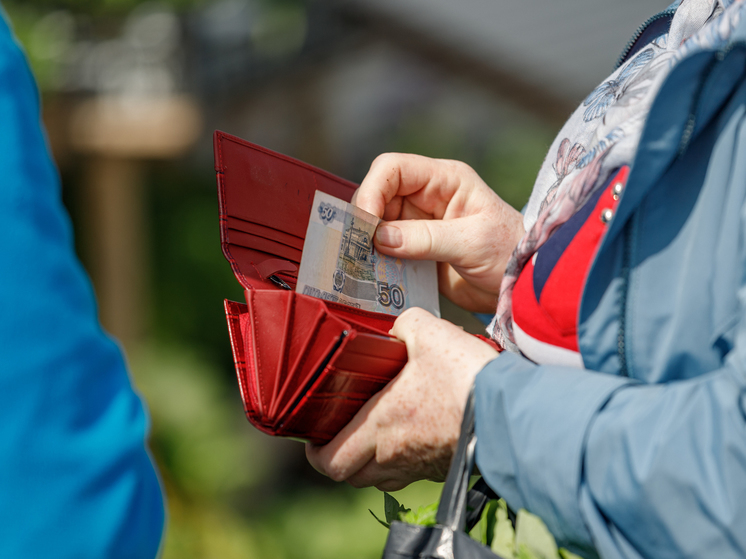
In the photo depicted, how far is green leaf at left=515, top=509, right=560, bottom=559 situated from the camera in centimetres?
68

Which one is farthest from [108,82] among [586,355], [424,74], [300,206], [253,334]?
[586,355]

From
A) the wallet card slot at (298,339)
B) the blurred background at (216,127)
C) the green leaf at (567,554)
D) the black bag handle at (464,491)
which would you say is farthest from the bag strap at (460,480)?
the blurred background at (216,127)

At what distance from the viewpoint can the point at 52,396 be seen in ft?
1.93

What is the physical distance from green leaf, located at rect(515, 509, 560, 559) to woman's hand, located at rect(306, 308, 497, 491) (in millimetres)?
155

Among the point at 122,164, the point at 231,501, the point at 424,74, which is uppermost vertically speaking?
the point at 424,74

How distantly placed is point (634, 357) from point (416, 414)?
309 mm

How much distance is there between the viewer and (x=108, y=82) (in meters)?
3.70

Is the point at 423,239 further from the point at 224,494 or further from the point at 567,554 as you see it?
the point at 224,494

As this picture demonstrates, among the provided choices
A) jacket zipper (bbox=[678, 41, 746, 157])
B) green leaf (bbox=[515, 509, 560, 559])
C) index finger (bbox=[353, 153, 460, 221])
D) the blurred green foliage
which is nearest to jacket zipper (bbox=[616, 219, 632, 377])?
jacket zipper (bbox=[678, 41, 746, 157])

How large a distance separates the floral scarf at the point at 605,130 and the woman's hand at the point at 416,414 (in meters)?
0.16

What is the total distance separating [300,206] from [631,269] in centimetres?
62

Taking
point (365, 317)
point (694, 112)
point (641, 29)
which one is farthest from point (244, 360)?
point (641, 29)

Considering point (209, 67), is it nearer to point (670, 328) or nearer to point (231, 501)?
point (231, 501)

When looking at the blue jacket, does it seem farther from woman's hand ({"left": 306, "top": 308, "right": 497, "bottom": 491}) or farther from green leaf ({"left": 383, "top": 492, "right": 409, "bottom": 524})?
green leaf ({"left": 383, "top": 492, "right": 409, "bottom": 524})
